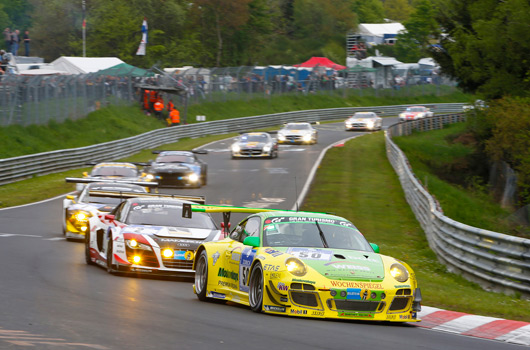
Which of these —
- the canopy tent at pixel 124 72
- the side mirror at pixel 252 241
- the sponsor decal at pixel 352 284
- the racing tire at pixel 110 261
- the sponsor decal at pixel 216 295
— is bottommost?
the racing tire at pixel 110 261

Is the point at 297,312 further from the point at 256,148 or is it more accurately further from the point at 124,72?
the point at 124,72

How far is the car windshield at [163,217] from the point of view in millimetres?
13867

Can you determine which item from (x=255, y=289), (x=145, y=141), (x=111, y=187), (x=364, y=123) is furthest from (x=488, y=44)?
(x=364, y=123)

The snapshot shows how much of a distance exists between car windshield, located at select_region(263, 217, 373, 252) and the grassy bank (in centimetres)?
2912

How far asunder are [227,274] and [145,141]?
39381 millimetres

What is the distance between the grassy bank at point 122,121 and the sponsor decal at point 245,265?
2913cm

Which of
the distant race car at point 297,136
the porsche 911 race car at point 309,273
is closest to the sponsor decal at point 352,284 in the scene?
the porsche 911 race car at point 309,273

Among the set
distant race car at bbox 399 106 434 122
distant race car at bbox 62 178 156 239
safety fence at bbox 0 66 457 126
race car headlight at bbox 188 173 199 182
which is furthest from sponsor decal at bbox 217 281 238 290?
distant race car at bbox 399 106 434 122

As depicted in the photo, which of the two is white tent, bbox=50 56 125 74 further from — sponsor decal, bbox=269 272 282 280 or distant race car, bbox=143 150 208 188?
sponsor decal, bbox=269 272 282 280

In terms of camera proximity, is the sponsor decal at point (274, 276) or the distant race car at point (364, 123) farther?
the distant race car at point (364, 123)

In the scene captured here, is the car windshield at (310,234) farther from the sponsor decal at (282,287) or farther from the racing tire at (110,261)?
the racing tire at (110,261)

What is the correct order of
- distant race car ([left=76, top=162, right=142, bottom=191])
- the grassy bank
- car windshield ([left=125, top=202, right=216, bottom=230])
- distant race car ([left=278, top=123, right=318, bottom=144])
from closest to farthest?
car windshield ([left=125, top=202, right=216, bottom=230])
distant race car ([left=76, top=162, right=142, bottom=191])
the grassy bank
distant race car ([left=278, top=123, right=318, bottom=144])

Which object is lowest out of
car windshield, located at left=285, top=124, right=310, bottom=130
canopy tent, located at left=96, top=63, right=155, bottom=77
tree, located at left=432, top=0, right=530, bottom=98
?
car windshield, located at left=285, top=124, right=310, bottom=130

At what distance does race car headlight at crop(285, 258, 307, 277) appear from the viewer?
915cm
